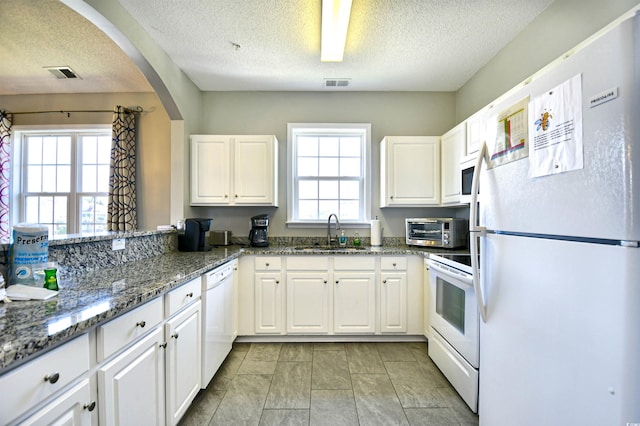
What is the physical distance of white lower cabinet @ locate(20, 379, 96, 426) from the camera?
756 millimetres

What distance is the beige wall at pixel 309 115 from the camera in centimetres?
339

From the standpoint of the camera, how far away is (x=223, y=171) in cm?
306

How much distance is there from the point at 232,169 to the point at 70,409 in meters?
2.46

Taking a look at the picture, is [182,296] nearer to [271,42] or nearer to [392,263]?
[392,263]

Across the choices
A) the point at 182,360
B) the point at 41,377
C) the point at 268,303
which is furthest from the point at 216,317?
the point at 41,377

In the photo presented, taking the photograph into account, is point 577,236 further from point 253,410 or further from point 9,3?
point 9,3

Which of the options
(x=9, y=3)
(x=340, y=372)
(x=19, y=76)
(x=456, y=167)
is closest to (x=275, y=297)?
(x=340, y=372)

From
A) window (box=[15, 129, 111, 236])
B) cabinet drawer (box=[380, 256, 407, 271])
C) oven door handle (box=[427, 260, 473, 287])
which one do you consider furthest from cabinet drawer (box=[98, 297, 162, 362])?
window (box=[15, 129, 111, 236])

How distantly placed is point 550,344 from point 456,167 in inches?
80.1

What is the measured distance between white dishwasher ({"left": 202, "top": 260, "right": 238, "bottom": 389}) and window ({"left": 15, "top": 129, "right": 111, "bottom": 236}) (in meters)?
2.46

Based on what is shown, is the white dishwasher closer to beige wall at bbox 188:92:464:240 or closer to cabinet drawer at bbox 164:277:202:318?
cabinet drawer at bbox 164:277:202:318

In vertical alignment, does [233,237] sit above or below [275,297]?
above

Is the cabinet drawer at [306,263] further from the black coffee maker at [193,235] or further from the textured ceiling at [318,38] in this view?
the textured ceiling at [318,38]

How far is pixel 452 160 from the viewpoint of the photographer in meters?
2.82
